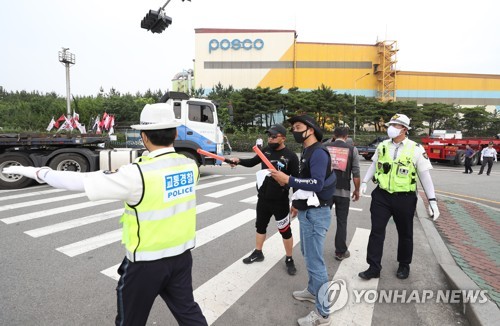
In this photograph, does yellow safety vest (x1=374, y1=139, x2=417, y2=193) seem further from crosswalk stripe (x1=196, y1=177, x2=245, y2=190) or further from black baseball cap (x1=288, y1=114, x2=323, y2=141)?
crosswalk stripe (x1=196, y1=177, x2=245, y2=190)

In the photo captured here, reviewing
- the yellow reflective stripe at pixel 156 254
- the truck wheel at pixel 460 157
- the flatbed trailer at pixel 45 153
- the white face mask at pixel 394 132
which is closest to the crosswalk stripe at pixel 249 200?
the white face mask at pixel 394 132

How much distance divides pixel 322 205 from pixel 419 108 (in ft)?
125

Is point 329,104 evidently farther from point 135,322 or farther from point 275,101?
point 135,322

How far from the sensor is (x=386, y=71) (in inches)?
1718

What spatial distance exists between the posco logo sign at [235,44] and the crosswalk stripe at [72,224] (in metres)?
40.8

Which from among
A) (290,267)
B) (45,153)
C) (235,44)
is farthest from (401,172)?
(235,44)

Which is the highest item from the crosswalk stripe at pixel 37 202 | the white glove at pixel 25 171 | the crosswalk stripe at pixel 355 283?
the white glove at pixel 25 171

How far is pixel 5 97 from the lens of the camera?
47.0m

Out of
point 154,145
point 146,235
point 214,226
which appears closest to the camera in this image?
point 146,235

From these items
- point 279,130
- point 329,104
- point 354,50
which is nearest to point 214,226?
point 279,130

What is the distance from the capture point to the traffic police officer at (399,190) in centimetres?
346

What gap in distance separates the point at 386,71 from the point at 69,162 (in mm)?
44705

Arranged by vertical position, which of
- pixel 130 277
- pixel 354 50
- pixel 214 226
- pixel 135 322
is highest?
pixel 354 50

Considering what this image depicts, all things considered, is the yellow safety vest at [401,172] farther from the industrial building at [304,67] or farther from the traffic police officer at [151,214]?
the industrial building at [304,67]
